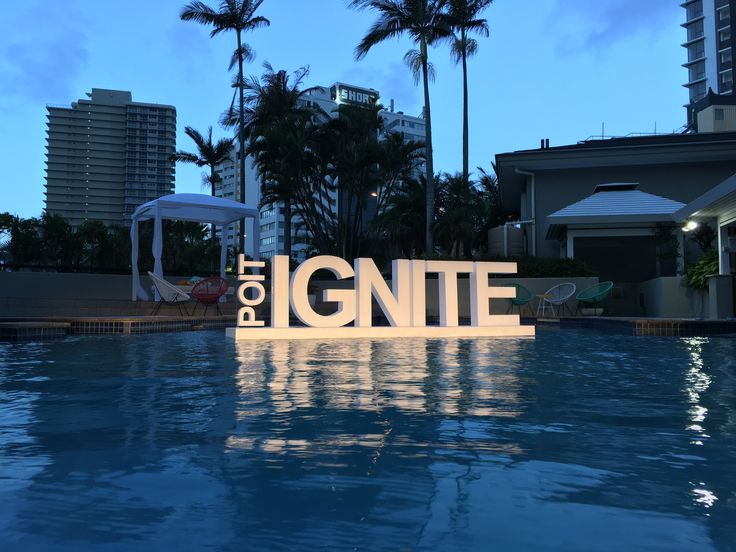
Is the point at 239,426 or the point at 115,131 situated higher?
the point at 115,131

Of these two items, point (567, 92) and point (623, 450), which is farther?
point (567, 92)

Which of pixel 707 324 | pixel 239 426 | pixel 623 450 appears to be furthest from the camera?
pixel 707 324

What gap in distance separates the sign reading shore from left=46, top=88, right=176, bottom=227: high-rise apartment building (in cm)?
11696

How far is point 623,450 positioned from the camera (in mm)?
2918

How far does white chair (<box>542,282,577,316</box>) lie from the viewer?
16.1 metres

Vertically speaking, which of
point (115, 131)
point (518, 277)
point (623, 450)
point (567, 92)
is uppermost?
point (115, 131)

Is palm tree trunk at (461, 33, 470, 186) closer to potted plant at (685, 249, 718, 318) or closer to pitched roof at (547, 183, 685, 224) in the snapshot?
pitched roof at (547, 183, 685, 224)

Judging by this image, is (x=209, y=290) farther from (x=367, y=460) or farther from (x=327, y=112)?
(x=327, y=112)

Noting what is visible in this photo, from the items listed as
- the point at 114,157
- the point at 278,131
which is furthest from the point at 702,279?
the point at 114,157

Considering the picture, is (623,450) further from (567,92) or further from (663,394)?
(567,92)

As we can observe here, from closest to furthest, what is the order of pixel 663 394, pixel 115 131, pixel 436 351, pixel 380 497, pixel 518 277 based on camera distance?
pixel 380 497, pixel 663 394, pixel 436 351, pixel 518 277, pixel 115 131

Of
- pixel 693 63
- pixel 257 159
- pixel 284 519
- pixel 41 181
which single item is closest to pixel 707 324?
pixel 284 519

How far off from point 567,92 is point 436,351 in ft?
147

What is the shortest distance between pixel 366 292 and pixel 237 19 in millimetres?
25347
